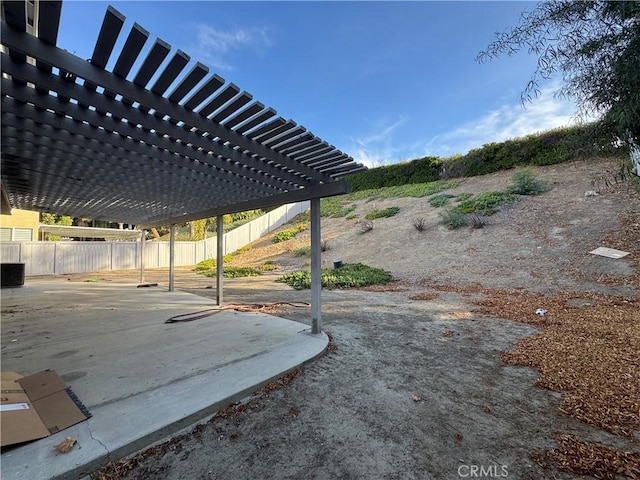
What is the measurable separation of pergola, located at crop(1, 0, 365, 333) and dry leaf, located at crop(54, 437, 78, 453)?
2.06 metres

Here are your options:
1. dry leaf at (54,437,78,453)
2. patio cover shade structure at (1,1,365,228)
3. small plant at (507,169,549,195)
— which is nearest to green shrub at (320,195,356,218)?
small plant at (507,169,549,195)

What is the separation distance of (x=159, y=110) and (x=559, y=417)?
351cm

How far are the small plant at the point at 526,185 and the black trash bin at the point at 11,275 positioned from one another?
674 inches

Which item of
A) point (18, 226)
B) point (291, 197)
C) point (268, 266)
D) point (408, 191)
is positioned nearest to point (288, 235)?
point (268, 266)

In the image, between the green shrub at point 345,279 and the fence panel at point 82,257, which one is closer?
the green shrub at point 345,279

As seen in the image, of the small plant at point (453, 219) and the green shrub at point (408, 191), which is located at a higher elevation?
the green shrub at point (408, 191)

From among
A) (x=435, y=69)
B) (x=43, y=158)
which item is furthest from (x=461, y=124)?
(x=43, y=158)

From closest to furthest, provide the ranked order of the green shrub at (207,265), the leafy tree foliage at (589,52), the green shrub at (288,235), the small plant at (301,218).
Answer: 1. the leafy tree foliage at (589,52)
2. the green shrub at (207,265)
3. the green shrub at (288,235)
4. the small plant at (301,218)

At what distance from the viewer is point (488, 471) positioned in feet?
4.92

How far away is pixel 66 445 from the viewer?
5.11 feet

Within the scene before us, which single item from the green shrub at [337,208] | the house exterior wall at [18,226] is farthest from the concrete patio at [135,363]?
the green shrub at [337,208]

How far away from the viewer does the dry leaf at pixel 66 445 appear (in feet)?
5.03

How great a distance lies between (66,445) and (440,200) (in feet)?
45.6

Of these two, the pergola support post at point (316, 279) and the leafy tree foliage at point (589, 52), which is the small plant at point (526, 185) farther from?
the pergola support post at point (316, 279)
